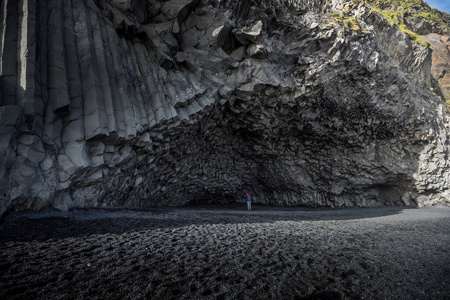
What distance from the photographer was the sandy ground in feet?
7.57

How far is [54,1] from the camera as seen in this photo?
6.31m

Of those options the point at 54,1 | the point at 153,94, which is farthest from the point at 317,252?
the point at 54,1

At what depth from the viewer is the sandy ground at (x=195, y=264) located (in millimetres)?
2307

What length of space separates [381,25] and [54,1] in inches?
864

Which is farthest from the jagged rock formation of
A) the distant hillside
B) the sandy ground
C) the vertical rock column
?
the vertical rock column

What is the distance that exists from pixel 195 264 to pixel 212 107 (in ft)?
30.6

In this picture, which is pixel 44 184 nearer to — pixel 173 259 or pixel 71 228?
pixel 71 228

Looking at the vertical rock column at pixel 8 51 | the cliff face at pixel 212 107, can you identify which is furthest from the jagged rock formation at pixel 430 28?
the vertical rock column at pixel 8 51

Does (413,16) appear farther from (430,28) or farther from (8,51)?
(8,51)

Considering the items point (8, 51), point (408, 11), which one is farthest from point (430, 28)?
point (8, 51)

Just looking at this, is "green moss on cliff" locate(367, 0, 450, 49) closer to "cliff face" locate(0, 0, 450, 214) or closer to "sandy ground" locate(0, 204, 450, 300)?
"cliff face" locate(0, 0, 450, 214)

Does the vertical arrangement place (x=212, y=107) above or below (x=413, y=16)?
below

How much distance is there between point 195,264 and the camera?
2998 millimetres

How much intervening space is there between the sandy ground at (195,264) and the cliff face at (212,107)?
193 centimetres
